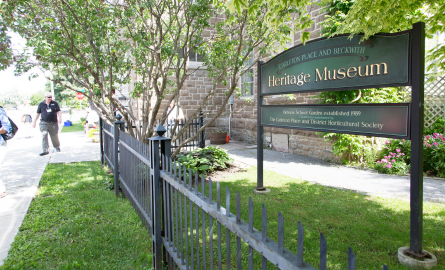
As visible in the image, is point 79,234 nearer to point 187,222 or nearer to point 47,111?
point 187,222

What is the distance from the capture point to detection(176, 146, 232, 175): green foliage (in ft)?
20.9

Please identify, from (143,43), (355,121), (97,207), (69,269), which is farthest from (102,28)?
(355,121)

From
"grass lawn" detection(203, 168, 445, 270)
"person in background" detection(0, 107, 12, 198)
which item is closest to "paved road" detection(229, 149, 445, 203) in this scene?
"grass lawn" detection(203, 168, 445, 270)

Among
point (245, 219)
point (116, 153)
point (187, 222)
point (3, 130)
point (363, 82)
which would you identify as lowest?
point (245, 219)

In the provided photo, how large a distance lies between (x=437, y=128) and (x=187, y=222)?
253 inches

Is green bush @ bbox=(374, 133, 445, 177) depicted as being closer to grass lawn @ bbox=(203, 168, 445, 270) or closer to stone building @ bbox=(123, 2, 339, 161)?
stone building @ bbox=(123, 2, 339, 161)

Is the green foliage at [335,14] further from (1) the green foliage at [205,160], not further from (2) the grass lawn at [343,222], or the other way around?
(2) the grass lawn at [343,222]

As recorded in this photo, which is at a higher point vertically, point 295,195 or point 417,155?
point 417,155

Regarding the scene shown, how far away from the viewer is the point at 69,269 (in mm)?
3105

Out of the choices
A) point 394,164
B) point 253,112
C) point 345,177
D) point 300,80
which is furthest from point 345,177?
point 253,112

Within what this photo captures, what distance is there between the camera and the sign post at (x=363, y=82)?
2916mm

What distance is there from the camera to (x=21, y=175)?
6914 millimetres

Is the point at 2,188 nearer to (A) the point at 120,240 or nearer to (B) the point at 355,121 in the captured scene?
(A) the point at 120,240

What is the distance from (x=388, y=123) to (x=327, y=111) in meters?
0.93
